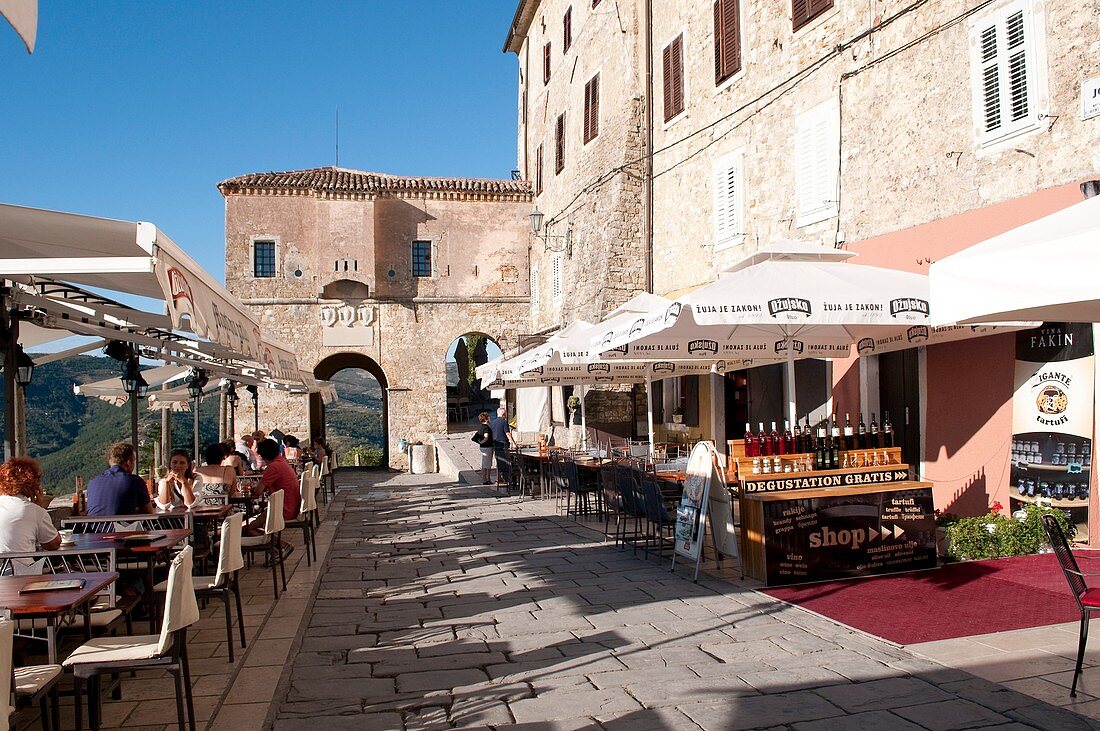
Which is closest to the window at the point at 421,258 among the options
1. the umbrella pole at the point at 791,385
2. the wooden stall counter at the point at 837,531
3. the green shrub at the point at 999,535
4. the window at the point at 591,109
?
the window at the point at 591,109

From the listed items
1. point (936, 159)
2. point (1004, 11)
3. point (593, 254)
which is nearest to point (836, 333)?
point (936, 159)

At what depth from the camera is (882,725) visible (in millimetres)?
4168

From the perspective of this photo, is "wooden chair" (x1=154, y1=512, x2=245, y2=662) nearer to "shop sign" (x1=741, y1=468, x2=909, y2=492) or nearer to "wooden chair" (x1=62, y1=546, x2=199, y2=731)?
"wooden chair" (x1=62, y1=546, x2=199, y2=731)

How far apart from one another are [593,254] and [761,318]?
12.7 meters

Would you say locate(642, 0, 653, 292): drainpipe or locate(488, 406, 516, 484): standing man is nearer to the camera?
locate(488, 406, 516, 484): standing man

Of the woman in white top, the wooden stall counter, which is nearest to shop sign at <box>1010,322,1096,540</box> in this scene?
the wooden stall counter

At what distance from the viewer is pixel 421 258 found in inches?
1109

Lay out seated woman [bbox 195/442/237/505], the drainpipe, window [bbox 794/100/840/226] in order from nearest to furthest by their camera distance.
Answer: seated woman [bbox 195/442/237/505], window [bbox 794/100/840/226], the drainpipe

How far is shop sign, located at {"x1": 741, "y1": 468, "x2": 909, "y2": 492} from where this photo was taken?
7398 mm

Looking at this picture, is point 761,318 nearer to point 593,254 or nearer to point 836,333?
point 836,333

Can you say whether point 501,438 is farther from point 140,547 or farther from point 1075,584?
point 1075,584

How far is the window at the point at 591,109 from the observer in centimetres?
2034

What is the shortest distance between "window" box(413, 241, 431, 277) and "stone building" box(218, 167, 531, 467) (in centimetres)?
3

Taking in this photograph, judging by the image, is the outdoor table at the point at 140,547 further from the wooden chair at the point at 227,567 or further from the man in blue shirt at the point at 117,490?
the man in blue shirt at the point at 117,490
